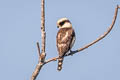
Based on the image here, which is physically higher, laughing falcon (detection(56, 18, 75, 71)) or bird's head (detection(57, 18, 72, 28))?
laughing falcon (detection(56, 18, 75, 71))

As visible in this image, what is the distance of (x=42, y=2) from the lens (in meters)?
4.82

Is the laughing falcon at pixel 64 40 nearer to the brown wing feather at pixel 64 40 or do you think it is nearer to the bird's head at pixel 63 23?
the brown wing feather at pixel 64 40

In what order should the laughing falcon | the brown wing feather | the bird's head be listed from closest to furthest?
the laughing falcon < the brown wing feather < the bird's head

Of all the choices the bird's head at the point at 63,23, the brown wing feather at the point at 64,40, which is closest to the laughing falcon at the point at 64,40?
the brown wing feather at the point at 64,40

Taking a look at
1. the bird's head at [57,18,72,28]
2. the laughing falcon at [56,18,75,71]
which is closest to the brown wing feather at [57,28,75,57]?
the laughing falcon at [56,18,75,71]

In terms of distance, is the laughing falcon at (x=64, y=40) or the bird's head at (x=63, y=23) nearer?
the laughing falcon at (x=64, y=40)

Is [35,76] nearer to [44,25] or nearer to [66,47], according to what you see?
[44,25]

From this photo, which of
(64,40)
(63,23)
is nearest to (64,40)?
(64,40)

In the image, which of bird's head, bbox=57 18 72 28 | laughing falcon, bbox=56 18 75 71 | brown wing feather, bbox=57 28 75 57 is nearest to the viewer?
laughing falcon, bbox=56 18 75 71

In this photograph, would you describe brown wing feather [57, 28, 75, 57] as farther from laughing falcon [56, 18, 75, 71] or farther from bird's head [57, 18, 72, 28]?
bird's head [57, 18, 72, 28]

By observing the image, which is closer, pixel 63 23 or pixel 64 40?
pixel 64 40

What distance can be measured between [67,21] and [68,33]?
124cm

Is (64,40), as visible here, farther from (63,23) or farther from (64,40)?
(63,23)

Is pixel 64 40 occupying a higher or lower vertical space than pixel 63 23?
higher
